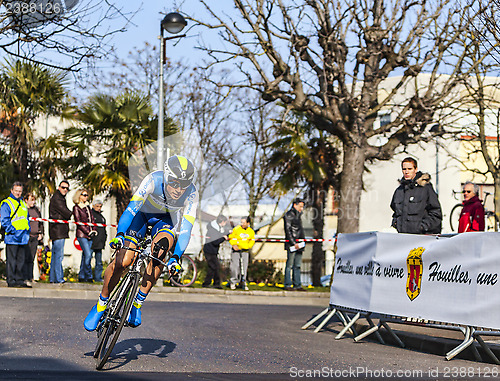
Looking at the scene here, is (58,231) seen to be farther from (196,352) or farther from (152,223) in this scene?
(152,223)

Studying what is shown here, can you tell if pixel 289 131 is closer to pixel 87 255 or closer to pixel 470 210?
pixel 87 255

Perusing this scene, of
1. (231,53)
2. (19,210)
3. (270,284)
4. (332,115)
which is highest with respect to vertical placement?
(231,53)

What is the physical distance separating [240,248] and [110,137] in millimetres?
5096

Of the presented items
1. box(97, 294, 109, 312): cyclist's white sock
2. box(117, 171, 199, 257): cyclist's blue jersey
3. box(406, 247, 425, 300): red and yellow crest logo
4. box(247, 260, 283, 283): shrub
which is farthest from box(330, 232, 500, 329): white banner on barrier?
A: box(247, 260, 283, 283): shrub

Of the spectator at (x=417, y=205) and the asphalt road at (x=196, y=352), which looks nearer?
the asphalt road at (x=196, y=352)

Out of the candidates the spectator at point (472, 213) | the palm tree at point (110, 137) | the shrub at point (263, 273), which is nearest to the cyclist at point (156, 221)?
the spectator at point (472, 213)

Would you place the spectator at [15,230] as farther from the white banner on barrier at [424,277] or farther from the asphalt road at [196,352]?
the white banner on barrier at [424,277]

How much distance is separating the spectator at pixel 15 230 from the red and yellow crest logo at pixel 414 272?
8518 mm

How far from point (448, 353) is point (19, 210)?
31.0 ft

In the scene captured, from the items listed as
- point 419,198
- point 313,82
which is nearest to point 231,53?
point 313,82

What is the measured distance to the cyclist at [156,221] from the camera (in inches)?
272

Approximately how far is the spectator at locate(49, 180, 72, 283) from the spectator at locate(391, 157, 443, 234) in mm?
7761

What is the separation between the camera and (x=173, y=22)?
18234 millimetres

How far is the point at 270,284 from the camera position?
863 inches
